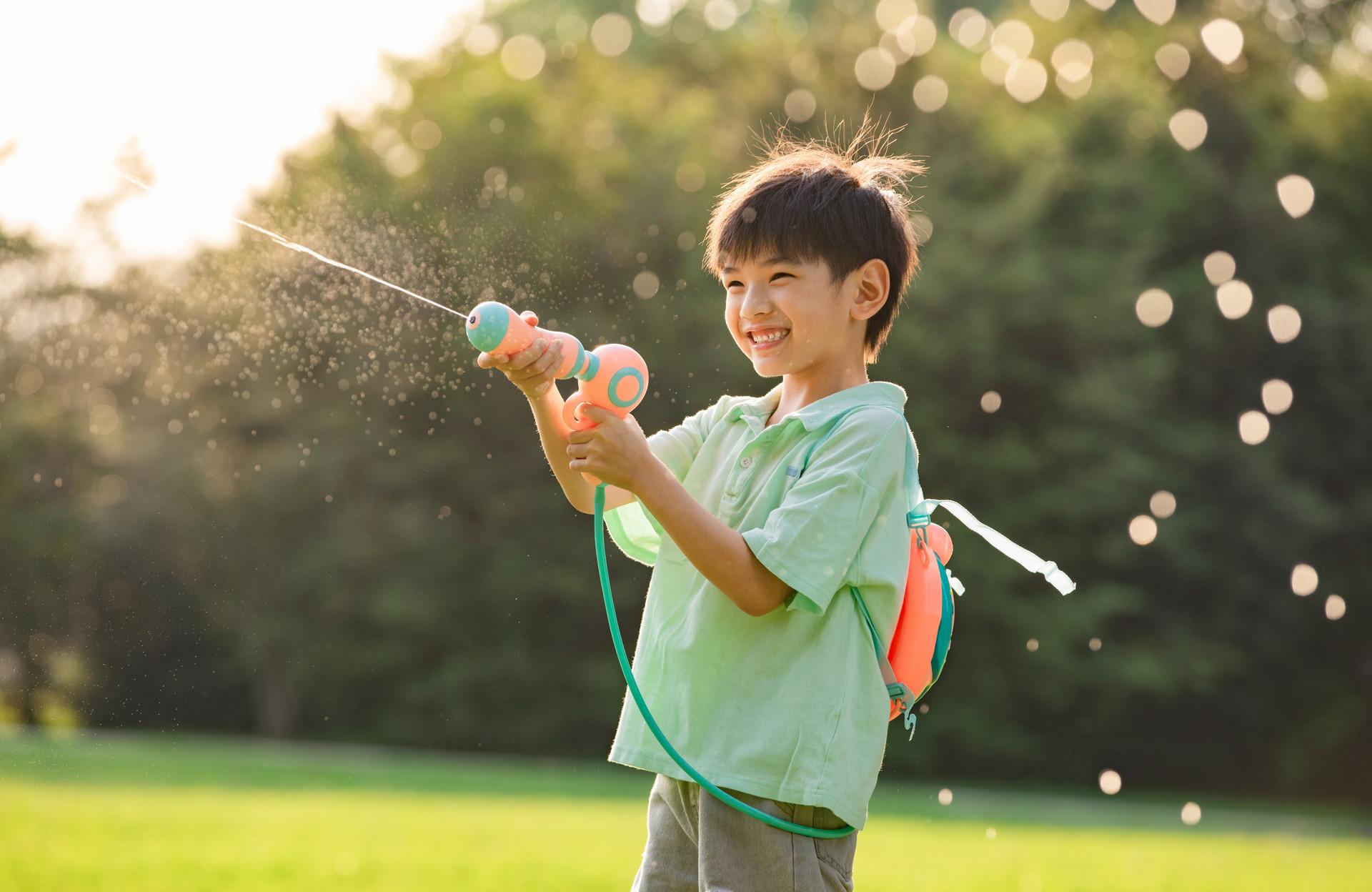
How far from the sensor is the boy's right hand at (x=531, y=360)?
211cm

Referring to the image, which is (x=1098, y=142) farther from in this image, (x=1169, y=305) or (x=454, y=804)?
(x=454, y=804)

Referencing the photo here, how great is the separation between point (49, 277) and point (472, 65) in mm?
5261

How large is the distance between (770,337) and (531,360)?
37cm

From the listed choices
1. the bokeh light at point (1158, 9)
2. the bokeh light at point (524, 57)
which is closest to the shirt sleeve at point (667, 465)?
the bokeh light at point (524, 57)

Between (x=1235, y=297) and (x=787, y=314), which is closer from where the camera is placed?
(x=787, y=314)

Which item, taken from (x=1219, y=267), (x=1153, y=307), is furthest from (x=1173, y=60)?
(x=1153, y=307)

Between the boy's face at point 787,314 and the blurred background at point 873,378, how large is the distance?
11875 mm

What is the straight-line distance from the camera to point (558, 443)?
7.74ft

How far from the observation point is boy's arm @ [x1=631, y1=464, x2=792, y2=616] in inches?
78.4

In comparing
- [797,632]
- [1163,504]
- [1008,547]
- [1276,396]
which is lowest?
[797,632]

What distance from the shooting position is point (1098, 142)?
17.8m

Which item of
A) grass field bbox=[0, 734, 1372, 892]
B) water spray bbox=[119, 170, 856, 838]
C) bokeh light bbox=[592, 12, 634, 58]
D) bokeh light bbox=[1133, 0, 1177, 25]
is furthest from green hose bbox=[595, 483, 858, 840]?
bokeh light bbox=[592, 12, 634, 58]

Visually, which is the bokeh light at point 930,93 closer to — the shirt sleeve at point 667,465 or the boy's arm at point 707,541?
the shirt sleeve at point 667,465

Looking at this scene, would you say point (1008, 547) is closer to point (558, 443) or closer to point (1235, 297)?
point (558, 443)
